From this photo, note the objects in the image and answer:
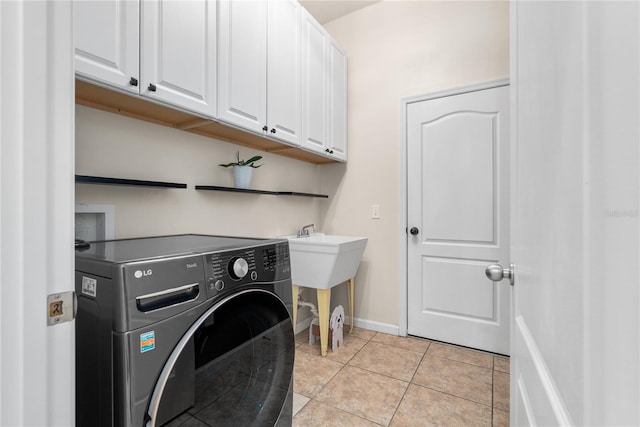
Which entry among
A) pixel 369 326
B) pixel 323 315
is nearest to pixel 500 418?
pixel 323 315

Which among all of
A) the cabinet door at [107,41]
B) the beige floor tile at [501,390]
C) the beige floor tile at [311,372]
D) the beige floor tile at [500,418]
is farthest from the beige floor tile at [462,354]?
the cabinet door at [107,41]

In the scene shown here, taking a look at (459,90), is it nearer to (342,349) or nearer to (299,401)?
(342,349)

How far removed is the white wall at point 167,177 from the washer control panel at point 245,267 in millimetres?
801

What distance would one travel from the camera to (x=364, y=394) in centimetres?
183

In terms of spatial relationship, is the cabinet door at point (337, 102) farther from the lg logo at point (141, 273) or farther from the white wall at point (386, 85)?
the lg logo at point (141, 273)

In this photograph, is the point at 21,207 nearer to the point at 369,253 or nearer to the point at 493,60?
the point at 369,253

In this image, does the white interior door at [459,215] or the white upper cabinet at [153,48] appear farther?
the white interior door at [459,215]

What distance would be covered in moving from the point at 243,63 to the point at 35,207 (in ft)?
4.95

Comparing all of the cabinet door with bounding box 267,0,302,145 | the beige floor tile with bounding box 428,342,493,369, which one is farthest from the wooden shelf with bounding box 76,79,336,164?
the beige floor tile with bounding box 428,342,493,369

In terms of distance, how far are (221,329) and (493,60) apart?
104 inches

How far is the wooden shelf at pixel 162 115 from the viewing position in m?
1.27

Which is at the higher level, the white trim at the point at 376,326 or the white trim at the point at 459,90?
the white trim at the point at 459,90

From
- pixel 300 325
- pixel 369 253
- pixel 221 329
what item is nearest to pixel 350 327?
pixel 300 325

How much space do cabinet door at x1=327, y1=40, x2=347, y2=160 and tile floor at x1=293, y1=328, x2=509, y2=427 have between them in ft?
5.51
